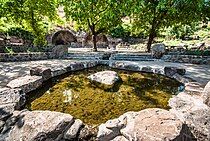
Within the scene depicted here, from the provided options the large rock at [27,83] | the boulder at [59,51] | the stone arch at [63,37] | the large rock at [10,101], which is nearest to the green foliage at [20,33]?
the stone arch at [63,37]

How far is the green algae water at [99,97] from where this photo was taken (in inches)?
275

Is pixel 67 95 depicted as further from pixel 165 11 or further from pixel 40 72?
pixel 165 11

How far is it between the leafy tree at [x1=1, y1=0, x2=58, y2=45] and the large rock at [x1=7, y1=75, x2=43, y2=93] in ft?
29.6

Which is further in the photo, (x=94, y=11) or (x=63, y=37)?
(x=63, y=37)

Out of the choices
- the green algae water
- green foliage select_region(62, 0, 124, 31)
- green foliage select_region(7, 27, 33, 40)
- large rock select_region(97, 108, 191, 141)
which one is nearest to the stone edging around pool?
large rock select_region(97, 108, 191, 141)

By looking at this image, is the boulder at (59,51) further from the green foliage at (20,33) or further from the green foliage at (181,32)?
the green foliage at (181,32)

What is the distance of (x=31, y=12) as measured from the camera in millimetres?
18062

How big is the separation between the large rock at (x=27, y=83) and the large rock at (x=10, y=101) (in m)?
0.67

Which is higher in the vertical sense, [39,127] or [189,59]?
[189,59]

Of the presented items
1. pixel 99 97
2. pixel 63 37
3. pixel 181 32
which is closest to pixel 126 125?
pixel 99 97

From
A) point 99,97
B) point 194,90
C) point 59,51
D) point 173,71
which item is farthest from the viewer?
point 59,51

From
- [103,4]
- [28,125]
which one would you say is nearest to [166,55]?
[103,4]

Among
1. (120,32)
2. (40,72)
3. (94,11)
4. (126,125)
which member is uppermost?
(94,11)

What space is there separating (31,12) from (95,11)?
5409 mm
